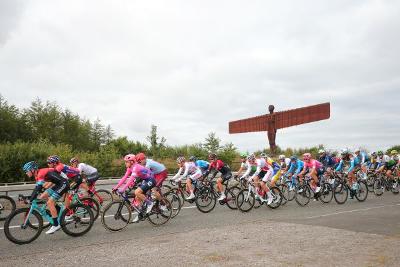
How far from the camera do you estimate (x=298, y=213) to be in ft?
43.9

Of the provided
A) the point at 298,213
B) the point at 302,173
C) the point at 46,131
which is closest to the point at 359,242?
the point at 298,213

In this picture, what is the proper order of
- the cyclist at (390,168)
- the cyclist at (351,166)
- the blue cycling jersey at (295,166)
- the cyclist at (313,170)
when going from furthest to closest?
the cyclist at (390,168) → the cyclist at (351,166) → the blue cycling jersey at (295,166) → the cyclist at (313,170)

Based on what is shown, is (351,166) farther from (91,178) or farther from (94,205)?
(94,205)

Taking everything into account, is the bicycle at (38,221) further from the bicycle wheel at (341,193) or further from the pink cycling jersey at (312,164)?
the bicycle wheel at (341,193)

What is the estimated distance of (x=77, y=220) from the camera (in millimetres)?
9969

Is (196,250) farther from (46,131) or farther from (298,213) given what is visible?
(46,131)

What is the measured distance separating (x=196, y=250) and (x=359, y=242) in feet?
10.9

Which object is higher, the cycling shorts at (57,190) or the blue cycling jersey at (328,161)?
the blue cycling jersey at (328,161)

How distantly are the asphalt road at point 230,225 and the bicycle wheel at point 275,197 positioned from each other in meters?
0.28

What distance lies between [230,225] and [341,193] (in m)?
7.63

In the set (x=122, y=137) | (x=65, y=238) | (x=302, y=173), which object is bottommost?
(x=65, y=238)

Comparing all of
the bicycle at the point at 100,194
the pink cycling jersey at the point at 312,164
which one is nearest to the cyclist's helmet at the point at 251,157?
the pink cycling jersey at the point at 312,164

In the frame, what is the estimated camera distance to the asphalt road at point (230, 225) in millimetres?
8633

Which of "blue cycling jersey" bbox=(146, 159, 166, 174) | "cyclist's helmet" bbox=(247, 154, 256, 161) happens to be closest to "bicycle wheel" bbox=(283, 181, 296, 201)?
"cyclist's helmet" bbox=(247, 154, 256, 161)
